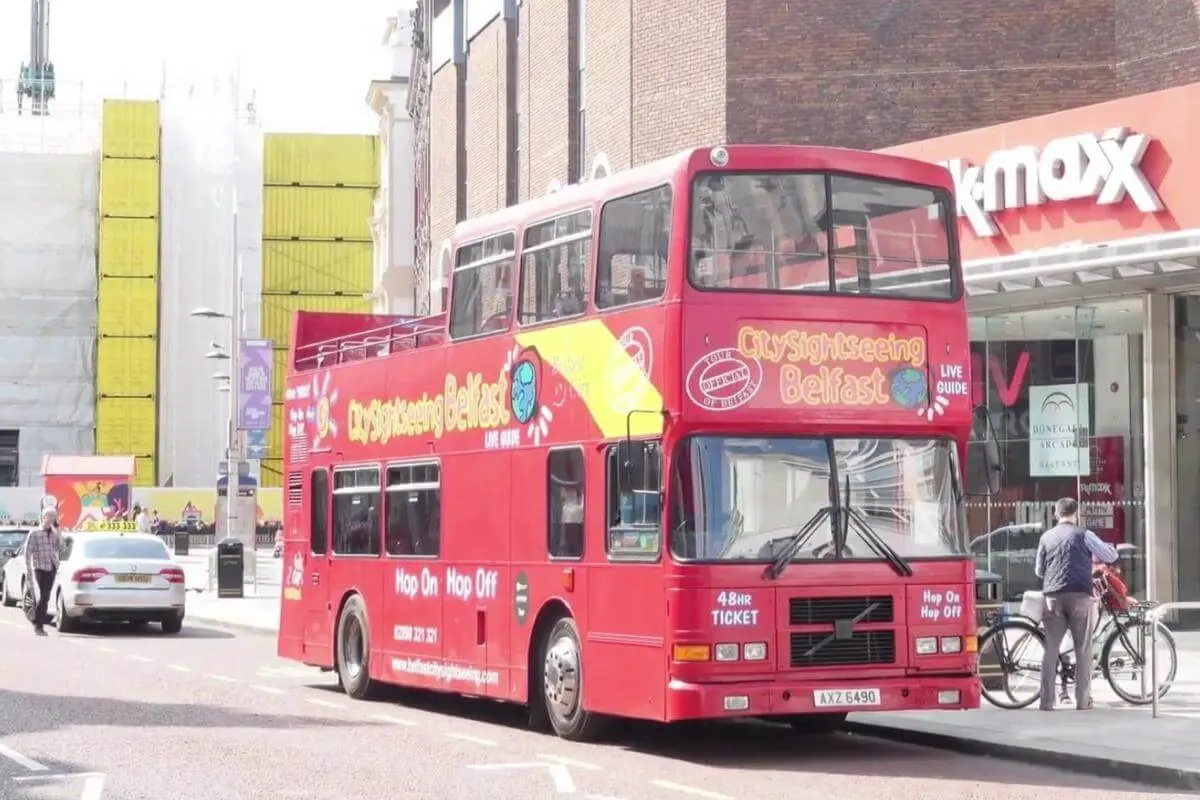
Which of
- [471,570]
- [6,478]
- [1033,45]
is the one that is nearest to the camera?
[471,570]

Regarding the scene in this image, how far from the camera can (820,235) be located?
13.2 metres

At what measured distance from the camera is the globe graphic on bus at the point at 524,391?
14.7 meters

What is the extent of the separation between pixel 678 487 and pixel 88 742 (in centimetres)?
450

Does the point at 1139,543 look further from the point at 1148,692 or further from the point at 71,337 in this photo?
the point at 71,337

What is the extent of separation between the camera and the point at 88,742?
44.8ft

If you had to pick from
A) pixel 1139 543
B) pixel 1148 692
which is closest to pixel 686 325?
pixel 1148 692

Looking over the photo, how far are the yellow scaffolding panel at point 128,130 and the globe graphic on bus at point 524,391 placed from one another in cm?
6826

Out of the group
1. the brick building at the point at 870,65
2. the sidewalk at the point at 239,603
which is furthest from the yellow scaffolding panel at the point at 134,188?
the brick building at the point at 870,65

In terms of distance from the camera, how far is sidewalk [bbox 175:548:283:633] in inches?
1224

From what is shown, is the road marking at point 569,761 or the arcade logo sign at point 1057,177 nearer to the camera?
the road marking at point 569,761

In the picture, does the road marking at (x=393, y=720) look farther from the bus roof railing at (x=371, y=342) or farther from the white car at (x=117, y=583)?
the white car at (x=117, y=583)

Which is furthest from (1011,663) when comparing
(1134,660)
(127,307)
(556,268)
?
(127,307)

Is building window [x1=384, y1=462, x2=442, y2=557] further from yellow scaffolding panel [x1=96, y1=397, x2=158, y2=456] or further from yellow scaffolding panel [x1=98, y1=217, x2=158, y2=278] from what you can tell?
yellow scaffolding panel [x1=98, y1=217, x2=158, y2=278]

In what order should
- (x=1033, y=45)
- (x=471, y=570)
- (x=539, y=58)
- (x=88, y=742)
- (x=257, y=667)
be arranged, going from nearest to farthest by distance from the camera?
1. (x=88, y=742)
2. (x=471, y=570)
3. (x=257, y=667)
4. (x=1033, y=45)
5. (x=539, y=58)
